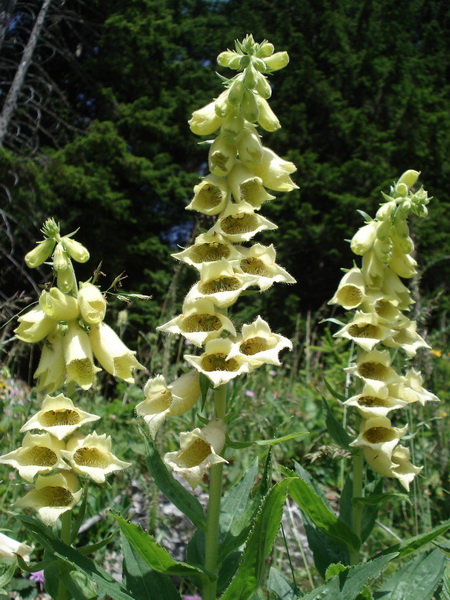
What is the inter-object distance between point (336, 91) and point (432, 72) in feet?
11.3

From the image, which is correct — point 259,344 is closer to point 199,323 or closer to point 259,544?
point 199,323

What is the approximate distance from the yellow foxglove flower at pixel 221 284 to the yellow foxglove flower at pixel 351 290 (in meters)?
0.57

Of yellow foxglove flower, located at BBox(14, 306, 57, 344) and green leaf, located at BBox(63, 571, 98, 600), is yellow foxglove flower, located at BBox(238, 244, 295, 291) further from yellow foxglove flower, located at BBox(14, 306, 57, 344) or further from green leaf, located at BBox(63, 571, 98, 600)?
green leaf, located at BBox(63, 571, 98, 600)

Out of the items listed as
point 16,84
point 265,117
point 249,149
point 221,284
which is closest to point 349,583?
point 221,284

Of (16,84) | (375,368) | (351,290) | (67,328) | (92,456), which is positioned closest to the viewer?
(92,456)

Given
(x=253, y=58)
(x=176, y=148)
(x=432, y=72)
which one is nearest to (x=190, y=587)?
(x=253, y=58)

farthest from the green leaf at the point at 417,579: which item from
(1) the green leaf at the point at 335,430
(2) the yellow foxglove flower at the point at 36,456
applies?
(2) the yellow foxglove flower at the point at 36,456

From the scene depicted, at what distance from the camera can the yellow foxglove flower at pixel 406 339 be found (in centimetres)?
185

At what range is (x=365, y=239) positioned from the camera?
1895 mm

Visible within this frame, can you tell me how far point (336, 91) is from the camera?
1499cm

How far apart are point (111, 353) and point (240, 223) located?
48 centimetres

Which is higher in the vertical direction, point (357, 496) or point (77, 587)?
point (357, 496)

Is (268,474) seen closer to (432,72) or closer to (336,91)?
(336,91)

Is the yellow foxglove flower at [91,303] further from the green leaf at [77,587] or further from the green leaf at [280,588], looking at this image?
the green leaf at [280,588]
